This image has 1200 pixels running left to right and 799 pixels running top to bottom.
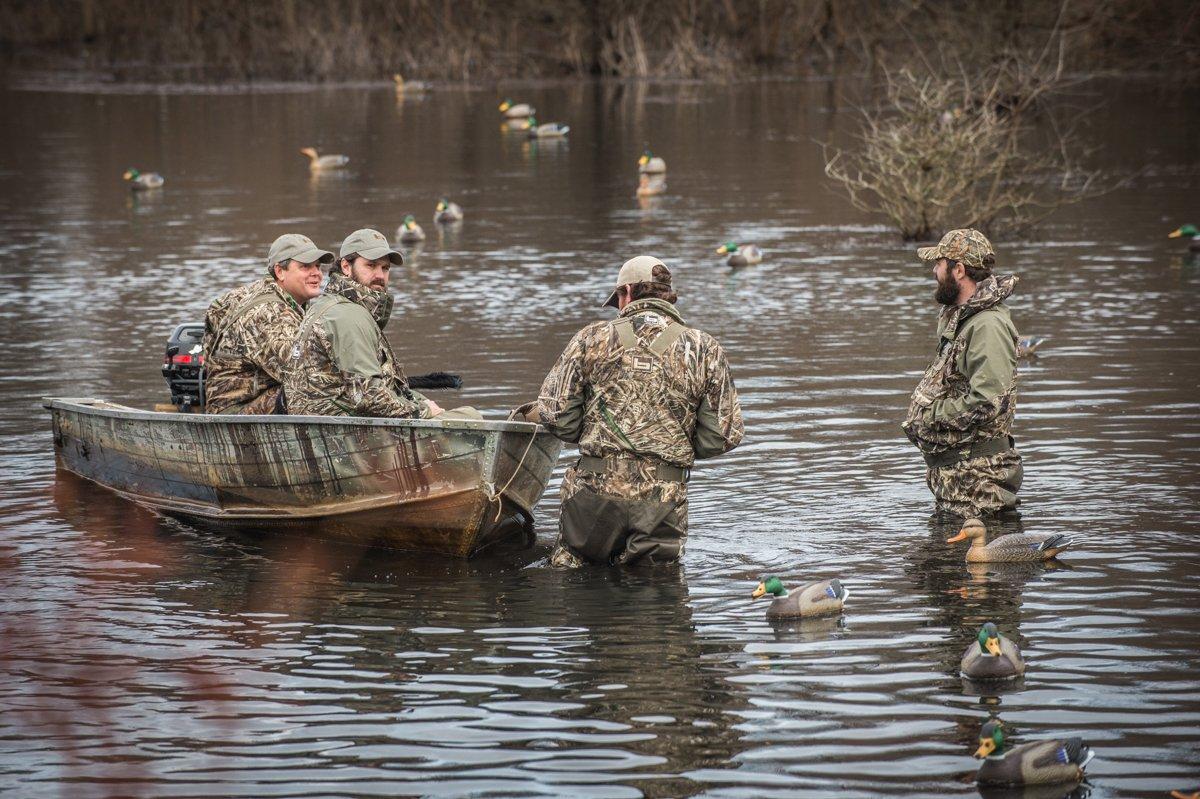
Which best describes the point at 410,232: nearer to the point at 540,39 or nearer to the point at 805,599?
the point at 805,599

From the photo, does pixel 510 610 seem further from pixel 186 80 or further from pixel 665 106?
pixel 186 80

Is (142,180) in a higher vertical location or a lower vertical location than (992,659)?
higher

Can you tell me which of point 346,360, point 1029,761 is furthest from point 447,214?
point 1029,761

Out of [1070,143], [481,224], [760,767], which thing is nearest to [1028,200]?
[481,224]

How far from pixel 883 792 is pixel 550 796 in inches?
47.4

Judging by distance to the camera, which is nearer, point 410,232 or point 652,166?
point 410,232

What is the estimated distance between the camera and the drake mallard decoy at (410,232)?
24.0 m

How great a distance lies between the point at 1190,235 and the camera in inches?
860

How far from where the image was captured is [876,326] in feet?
57.0

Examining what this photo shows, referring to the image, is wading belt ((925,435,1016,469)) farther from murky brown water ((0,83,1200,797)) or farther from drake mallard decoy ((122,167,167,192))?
drake mallard decoy ((122,167,167,192))

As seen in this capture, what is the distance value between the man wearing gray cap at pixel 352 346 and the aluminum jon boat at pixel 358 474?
170 millimetres

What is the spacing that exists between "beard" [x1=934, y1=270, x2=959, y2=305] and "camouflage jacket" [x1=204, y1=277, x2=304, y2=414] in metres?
3.73

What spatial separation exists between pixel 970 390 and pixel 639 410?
6.13 ft

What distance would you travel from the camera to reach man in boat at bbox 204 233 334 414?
34.6 ft
